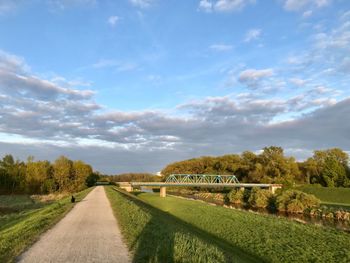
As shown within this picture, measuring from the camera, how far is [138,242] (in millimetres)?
12914

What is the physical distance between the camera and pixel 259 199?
2347 inches

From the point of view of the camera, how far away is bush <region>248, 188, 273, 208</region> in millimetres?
58844

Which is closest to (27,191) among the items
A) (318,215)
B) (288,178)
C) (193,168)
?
(318,215)

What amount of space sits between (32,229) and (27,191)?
65146 mm

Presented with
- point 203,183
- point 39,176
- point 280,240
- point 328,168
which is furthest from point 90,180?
point 280,240

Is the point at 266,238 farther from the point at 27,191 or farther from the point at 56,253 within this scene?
the point at 27,191

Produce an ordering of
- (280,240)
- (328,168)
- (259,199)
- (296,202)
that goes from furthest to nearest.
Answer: (328,168) → (259,199) → (296,202) → (280,240)

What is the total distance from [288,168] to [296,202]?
1854 inches

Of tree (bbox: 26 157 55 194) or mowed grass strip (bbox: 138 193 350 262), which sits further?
tree (bbox: 26 157 55 194)

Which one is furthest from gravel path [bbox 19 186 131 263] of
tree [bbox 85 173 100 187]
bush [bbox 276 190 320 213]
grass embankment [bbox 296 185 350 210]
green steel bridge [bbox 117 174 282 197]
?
tree [bbox 85 173 100 187]

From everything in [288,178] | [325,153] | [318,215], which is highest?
[325,153]

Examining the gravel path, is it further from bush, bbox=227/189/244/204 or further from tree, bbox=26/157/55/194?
tree, bbox=26/157/55/194

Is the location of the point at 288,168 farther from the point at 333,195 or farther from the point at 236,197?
the point at 236,197

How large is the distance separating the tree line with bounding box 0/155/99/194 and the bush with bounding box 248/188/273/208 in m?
46.9
